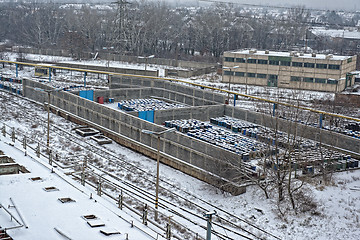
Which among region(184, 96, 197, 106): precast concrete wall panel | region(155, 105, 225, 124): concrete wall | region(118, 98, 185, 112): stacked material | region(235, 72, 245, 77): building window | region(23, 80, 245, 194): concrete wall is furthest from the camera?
region(235, 72, 245, 77): building window

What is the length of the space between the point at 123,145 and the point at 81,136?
3.36 m

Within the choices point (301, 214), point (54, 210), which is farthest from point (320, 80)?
point (54, 210)

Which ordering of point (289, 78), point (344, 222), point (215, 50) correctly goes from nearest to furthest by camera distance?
point (344, 222), point (289, 78), point (215, 50)

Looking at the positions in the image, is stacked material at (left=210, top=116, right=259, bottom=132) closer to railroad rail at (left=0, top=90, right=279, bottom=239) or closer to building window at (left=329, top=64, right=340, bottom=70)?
railroad rail at (left=0, top=90, right=279, bottom=239)

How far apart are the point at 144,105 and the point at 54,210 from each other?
23.7 metres

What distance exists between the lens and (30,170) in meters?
21.7

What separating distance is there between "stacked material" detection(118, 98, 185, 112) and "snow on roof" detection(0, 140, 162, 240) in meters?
17.3

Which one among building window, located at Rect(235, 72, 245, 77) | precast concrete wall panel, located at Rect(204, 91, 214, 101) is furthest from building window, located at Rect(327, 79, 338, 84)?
precast concrete wall panel, located at Rect(204, 91, 214, 101)

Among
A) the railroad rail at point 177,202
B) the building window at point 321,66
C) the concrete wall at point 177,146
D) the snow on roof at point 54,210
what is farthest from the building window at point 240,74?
the snow on roof at point 54,210

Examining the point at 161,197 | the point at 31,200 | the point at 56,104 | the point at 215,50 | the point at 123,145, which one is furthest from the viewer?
the point at 215,50

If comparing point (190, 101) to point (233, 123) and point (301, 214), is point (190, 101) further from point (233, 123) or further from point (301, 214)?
point (301, 214)

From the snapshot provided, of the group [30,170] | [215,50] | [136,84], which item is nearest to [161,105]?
[136,84]

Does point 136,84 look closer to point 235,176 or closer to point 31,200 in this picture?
point 235,176

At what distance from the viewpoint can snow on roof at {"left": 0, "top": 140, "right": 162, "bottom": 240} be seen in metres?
15.5
